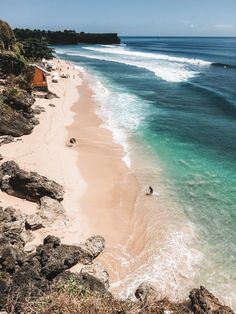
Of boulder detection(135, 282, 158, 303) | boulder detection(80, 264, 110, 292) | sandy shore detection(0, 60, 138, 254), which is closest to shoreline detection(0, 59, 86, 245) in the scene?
sandy shore detection(0, 60, 138, 254)

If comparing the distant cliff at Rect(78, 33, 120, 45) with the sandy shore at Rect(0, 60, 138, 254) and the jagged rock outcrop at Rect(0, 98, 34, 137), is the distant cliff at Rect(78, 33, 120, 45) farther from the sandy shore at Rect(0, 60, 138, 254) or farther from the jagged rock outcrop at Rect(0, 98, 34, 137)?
the jagged rock outcrop at Rect(0, 98, 34, 137)

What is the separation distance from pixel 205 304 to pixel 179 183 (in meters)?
10.9

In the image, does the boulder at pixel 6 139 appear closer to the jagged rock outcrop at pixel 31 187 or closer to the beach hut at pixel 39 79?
the jagged rock outcrop at pixel 31 187

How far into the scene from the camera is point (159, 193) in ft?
67.5

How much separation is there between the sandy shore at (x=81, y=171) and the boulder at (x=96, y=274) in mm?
2101

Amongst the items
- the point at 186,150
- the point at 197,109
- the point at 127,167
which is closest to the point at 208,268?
the point at 127,167

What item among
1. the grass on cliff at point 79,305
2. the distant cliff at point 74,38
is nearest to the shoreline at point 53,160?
the grass on cliff at point 79,305

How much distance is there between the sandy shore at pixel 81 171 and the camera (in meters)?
17.0

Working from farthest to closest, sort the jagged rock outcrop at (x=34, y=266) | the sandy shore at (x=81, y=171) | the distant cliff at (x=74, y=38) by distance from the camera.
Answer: the distant cliff at (x=74, y=38) < the sandy shore at (x=81, y=171) < the jagged rock outcrop at (x=34, y=266)

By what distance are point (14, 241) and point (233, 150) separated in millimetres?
19547

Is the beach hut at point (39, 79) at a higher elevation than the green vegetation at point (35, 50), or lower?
lower

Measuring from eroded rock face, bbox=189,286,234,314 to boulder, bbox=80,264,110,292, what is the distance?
10.4 feet

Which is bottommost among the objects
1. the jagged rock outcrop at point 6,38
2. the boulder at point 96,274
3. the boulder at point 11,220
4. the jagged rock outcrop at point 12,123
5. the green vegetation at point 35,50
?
the boulder at point 96,274

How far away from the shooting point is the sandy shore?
667 inches
